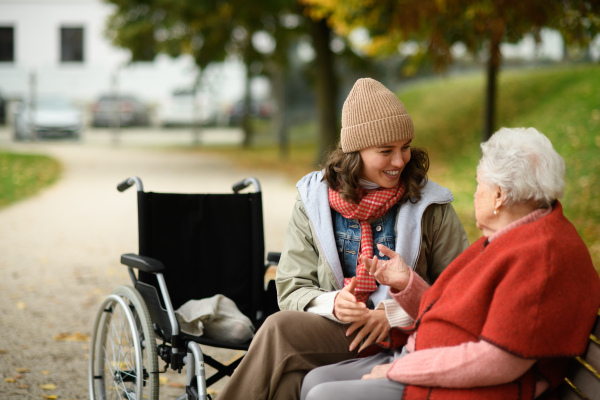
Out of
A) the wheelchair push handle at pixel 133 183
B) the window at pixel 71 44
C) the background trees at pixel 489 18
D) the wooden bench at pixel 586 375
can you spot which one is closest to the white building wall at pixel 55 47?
the window at pixel 71 44

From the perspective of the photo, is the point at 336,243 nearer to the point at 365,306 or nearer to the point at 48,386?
the point at 365,306

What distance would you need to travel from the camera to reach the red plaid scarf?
2.95 m

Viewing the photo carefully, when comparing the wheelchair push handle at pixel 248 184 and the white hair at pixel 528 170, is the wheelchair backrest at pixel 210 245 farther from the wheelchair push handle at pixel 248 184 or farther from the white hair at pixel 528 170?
the white hair at pixel 528 170

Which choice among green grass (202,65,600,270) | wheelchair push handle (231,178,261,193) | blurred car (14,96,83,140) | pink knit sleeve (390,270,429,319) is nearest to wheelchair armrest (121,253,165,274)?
wheelchair push handle (231,178,261,193)

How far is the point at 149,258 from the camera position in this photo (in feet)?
11.3

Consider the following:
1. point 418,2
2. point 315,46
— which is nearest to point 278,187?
point 315,46

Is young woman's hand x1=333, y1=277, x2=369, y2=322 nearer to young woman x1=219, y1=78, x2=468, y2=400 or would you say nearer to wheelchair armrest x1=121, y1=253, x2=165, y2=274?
young woman x1=219, y1=78, x2=468, y2=400

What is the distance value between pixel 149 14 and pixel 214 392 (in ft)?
50.8

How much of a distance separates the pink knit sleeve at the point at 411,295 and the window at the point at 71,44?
3493cm

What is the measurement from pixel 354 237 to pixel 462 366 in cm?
93

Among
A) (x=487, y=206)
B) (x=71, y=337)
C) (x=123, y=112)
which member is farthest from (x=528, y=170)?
(x=123, y=112)

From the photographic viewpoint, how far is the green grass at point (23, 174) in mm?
12586

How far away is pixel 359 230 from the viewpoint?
10.0 feet

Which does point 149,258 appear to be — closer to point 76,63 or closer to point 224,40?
point 224,40
